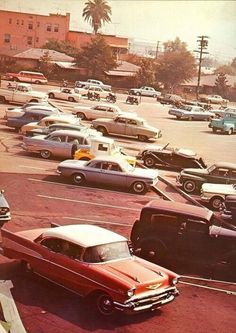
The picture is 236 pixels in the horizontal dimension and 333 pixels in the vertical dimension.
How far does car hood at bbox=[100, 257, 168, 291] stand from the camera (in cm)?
568

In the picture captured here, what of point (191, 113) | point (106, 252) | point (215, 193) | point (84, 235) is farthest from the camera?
point (191, 113)

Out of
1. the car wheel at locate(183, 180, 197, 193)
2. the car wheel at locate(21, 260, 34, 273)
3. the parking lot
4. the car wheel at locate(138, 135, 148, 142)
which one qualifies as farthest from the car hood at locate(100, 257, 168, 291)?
the car wheel at locate(138, 135, 148, 142)

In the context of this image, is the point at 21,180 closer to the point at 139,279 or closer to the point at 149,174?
the point at 149,174

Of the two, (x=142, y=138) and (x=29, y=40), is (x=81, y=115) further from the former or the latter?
(x=29, y=40)

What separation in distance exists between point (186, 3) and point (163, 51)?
0.83 meters

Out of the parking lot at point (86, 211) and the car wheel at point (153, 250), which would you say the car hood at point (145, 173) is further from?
the car wheel at point (153, 250)

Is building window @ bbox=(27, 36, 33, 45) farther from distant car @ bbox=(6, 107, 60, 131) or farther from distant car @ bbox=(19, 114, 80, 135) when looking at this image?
distant car @ bbox=(19, 114, 80, 135)

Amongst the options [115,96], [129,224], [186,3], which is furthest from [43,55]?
[129,224]

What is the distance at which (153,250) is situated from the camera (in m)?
7.08

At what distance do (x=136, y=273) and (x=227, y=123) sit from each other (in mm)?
4781

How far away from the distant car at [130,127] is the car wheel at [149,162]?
0.51m

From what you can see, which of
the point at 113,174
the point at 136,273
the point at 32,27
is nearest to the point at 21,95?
the point at 32,27

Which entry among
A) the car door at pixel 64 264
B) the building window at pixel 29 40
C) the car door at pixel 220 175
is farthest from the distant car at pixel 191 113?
the car door at pixel 64 264

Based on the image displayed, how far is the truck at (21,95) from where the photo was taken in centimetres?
929
